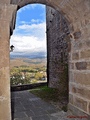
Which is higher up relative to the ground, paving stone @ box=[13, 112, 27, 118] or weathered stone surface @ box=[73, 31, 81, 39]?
weathered stone surface @ box=[73, 31, 81, 39]

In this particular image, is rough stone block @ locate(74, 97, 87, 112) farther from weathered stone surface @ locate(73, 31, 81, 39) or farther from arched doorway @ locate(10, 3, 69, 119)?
arched doorway @ locate(10, 3, 69, 119)

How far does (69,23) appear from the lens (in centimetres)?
396

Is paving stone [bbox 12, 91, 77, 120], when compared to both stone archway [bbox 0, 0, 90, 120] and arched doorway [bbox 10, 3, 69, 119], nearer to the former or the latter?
stone archway [bbox 0, 0, 90, 120]

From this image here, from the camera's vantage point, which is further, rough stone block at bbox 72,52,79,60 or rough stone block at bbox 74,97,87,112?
rough stone block at bbox 72,52,79,60

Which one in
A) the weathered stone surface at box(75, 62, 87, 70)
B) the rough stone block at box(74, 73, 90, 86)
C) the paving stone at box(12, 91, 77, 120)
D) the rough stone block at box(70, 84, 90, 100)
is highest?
the weathered stone surface at box(75, 62, 87, 70)

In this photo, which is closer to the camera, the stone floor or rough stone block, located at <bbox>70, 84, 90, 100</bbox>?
rough stone block, located at <bbox>70, 84, 90, 100</bbox>

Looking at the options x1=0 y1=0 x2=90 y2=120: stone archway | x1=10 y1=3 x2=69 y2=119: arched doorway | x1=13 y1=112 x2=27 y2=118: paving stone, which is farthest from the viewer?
x1=10 y1=3 x2=69 y2=119: arched doorway

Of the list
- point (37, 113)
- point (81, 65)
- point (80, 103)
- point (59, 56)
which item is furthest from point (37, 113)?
point (59, 56)

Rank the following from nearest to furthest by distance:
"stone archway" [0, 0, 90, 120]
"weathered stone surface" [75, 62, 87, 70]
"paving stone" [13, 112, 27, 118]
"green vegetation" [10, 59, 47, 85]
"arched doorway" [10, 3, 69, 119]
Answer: "stone archway" [0, 0, 90, 120] < "weathered stone surface" [75, 62, 87, 70] < "paving stone" [13, 112, 27, 118] < "arched doorway" [10, 3, 69, 119] < "green vegetation" [10, 59, 47, 85]

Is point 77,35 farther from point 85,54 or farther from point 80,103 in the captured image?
point 80,103

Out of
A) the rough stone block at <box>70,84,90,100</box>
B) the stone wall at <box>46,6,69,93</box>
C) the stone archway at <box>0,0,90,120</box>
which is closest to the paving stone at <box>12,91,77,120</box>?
the stone archway at <box>0,0,90,120</box>

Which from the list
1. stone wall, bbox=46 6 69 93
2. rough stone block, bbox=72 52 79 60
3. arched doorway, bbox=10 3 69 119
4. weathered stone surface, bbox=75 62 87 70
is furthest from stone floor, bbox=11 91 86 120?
stone wall, bbox=46 6 69 93

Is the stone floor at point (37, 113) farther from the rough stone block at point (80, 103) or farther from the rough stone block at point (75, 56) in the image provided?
the rough stone block at point (75, 56)

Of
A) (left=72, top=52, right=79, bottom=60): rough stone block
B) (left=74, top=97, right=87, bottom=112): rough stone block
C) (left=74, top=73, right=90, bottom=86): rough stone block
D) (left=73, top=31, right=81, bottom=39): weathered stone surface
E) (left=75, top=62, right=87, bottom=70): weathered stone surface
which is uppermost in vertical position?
(left=73, top=31, right=81, bottom=39): weathered stone surface
